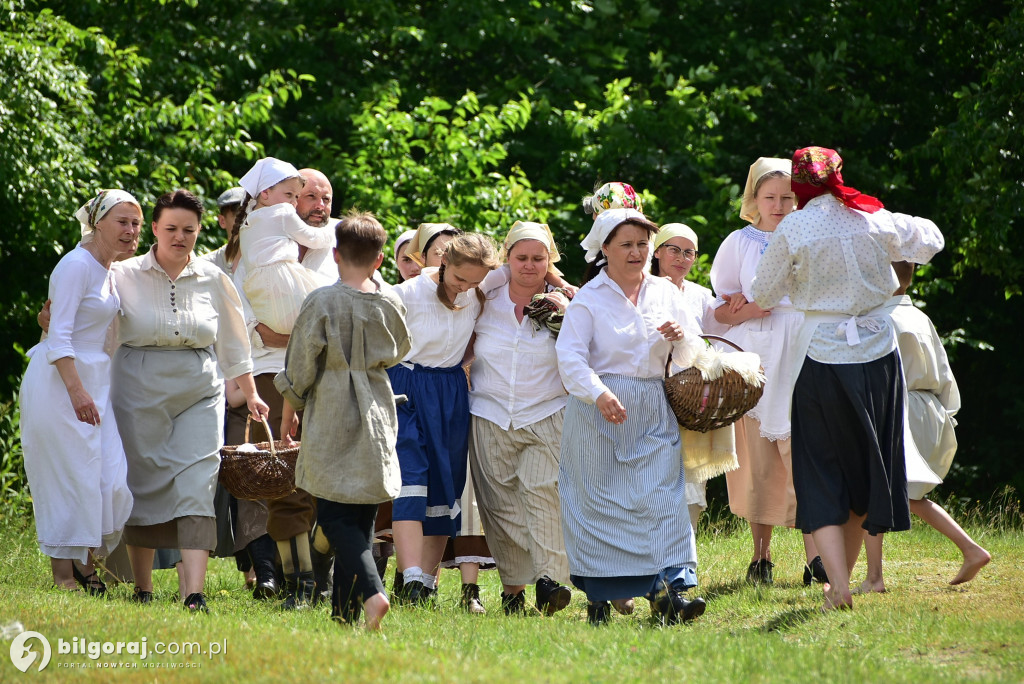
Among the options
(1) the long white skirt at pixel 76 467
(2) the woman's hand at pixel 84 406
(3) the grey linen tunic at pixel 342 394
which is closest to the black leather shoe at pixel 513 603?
(3) the grey linen tunic at pixel 342 394

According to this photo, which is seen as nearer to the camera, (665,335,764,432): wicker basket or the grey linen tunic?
the grey linen tunic

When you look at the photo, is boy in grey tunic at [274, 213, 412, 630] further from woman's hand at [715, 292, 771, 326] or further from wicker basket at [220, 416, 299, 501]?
woman's hand at [715, 292, 771, 326]

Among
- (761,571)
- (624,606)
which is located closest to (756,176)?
(761,571)

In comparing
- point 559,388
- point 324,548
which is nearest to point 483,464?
point 559,388

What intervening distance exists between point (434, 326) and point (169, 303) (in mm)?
1484

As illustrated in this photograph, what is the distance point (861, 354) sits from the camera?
5879 millimetres

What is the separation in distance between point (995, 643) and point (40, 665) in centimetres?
393

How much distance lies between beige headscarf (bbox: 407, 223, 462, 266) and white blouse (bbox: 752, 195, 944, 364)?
235 cm

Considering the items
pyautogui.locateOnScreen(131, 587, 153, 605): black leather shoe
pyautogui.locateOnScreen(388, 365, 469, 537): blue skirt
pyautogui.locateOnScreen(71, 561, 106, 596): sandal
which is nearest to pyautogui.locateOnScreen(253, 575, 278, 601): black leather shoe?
pyautogui.locateOnScreen(131, 587, 153, 605): black leather shoe

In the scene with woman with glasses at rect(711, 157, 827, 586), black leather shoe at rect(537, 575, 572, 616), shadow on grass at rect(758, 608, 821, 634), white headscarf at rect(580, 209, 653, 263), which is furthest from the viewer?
woman with glasses at rect(711, 157, 827, 586)

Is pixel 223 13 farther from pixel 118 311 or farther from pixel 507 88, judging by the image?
pixel 118 311

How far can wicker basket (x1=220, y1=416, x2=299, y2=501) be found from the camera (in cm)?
630

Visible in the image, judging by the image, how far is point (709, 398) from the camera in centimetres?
596

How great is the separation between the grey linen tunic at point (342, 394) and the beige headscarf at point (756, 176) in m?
3.06
